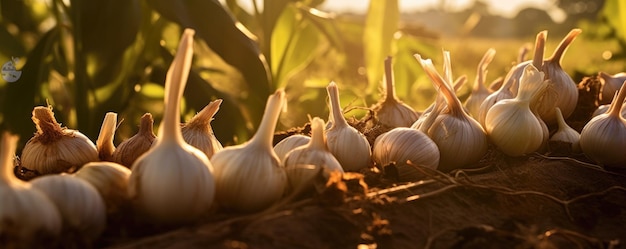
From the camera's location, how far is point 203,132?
143 cm

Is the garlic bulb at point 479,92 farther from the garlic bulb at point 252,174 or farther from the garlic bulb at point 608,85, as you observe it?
the garlic bulb at point 252,174

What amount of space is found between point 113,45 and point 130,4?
5.4 inches

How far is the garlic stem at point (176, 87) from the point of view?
3.53 ft

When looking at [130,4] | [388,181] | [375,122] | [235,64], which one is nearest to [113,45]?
[130,4]

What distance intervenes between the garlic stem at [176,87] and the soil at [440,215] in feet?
0.44

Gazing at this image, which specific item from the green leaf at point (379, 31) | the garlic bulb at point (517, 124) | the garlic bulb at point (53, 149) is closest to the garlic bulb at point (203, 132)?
the garlic bulb at point (53, 149)

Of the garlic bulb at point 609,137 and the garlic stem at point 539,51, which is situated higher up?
the garlic stem at point 539,51

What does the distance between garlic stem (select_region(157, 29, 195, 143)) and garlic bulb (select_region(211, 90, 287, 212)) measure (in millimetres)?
97

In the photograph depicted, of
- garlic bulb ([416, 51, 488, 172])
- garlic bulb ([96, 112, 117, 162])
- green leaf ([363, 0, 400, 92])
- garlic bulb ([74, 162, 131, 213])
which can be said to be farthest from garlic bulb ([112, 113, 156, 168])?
green leaf ([363, 0, 400, 92])

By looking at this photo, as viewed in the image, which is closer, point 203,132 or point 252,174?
point 252,174

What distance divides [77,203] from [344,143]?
57 cm

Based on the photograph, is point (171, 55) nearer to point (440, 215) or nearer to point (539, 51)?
point (539, 51)

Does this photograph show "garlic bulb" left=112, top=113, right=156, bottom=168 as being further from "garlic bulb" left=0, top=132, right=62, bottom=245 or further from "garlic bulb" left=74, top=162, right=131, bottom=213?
"garlic bulb" left=0, top=132, right=62, bottom=245

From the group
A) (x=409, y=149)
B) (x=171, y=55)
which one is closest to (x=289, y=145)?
(x=409, y=149)
